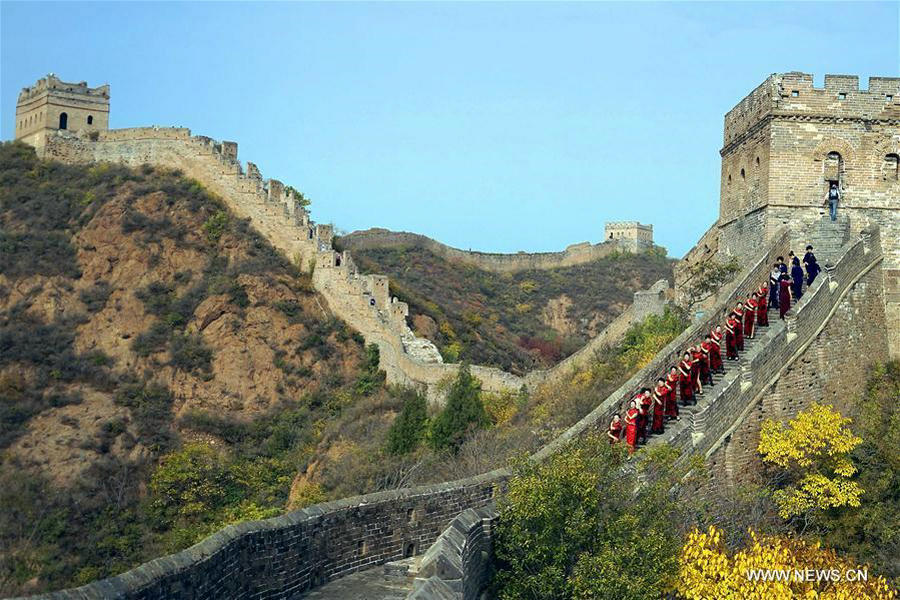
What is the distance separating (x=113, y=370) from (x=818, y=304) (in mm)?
28576

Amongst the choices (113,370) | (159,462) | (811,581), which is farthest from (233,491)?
(811,581)

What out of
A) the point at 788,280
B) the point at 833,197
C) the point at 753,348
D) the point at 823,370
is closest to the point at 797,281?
the point at 788,280

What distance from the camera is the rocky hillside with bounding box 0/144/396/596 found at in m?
33.6

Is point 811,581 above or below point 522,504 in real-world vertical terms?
below

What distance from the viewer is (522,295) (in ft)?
219

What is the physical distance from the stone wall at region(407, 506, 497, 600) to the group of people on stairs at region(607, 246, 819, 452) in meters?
4.67

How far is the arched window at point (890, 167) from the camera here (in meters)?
25.5

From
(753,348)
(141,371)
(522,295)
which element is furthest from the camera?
(522,295)

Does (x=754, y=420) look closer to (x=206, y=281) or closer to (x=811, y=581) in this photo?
(x=811, y=581)

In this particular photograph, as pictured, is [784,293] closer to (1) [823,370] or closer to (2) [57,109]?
(1) [823,370]

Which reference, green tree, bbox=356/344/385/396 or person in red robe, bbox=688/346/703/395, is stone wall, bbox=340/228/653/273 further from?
person in red robe, bbox=688/346/703/395

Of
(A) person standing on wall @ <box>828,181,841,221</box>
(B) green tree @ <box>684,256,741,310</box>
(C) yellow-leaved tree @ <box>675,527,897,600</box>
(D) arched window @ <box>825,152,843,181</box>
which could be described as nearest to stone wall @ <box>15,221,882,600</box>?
(C) yellow-leaved tree @ <box>675,527,897,600</box>

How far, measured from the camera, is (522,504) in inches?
510

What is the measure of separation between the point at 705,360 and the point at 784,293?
309 centimetres
